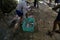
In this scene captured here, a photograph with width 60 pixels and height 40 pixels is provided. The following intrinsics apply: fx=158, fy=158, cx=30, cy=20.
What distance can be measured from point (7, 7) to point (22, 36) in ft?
8.38

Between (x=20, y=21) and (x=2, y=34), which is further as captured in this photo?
(x=20, y=21)

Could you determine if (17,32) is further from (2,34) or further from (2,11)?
(2,11)

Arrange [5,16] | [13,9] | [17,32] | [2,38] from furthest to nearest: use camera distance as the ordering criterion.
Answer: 1. [13,9]
2. [5,16]
3. [17,32]
4. [2,38]

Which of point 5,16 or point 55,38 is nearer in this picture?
point 55,38

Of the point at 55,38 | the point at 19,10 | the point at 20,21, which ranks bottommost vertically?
the point at 55,38

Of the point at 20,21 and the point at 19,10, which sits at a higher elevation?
the point at 19,10

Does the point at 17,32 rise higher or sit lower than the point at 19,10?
lower

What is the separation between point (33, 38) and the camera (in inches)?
208

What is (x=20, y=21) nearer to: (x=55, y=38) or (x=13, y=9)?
(x=55, y=38)

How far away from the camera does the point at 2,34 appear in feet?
18.2

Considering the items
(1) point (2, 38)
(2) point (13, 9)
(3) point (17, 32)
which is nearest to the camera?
(1) point (2, 38)

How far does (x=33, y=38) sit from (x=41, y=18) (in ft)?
8.03

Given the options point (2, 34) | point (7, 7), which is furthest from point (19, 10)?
point (7, 7)

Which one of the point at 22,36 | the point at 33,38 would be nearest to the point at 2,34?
the point at 22,36
